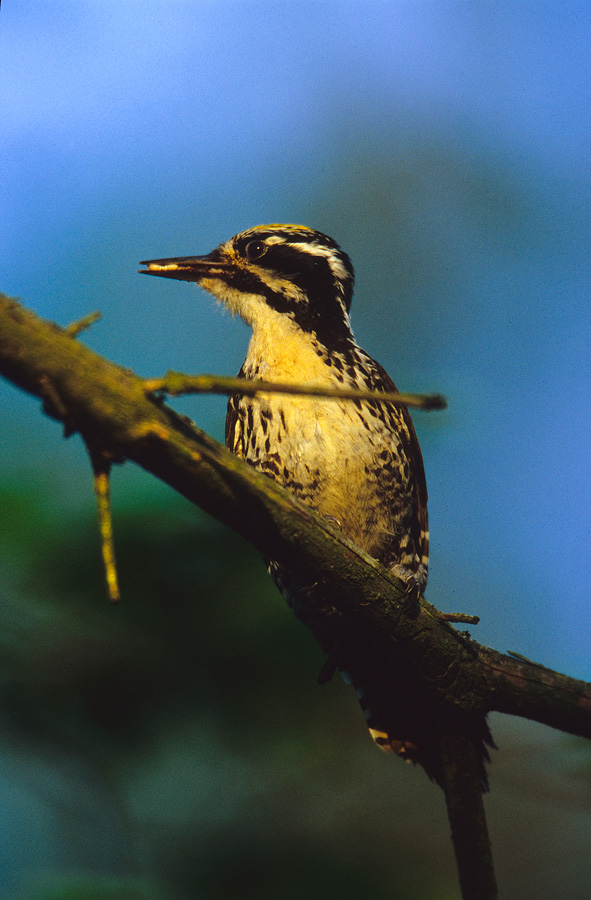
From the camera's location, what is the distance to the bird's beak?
3859 mm

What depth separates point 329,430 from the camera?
3.46 meters

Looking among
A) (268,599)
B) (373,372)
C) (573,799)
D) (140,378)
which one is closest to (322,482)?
(373,372)

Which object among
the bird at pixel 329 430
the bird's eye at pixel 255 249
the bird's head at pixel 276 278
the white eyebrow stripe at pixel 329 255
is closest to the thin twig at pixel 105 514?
the bird at pixel 329 430

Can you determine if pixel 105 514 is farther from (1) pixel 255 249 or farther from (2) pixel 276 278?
(1) pixel 255 249

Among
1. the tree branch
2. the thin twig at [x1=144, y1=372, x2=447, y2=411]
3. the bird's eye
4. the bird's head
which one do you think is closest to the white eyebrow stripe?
the bird's head

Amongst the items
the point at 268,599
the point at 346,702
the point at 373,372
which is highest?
the point at 373,372

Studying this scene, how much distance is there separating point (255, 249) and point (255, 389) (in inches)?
107

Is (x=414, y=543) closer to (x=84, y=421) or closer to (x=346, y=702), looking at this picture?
(x=346, y=702)

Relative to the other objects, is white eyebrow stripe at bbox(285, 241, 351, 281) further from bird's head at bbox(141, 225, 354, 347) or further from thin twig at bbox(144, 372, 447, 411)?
thin twig at bbox(144, 372, 447, 411)

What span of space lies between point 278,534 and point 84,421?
682 millimetres

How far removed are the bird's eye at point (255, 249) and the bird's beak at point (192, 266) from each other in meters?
0.14

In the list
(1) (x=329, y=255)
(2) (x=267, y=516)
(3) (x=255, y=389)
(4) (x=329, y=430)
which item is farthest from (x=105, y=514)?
(1) (x=329, y=255)

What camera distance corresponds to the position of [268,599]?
412 centimetres

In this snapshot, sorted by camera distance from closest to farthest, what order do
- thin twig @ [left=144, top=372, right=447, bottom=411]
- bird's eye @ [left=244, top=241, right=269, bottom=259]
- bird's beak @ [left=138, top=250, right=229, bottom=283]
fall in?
thin twig @ [left=144, top=372, right=447, bottom=411] < bird's beak @ [left=138, top=250, right=229, bottom=283] < bird's eye @ [left=244, top=241, right=269, bottom=259]
